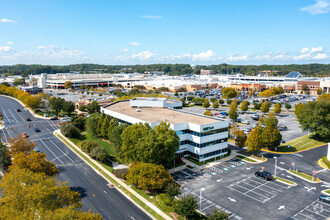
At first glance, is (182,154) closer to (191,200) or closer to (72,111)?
(191,200)

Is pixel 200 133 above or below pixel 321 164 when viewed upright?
above

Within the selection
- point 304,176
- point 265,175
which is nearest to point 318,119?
point 304,176

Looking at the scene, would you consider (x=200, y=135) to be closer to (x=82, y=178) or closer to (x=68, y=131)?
(x=82, y=178)

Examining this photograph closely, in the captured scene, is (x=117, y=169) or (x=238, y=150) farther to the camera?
(x=238, y=150)

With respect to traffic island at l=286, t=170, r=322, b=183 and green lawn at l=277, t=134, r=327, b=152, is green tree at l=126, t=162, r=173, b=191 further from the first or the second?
green lawn at l=277, t=134, r=327, b=152

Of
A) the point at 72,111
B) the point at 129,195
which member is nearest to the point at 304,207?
the point at 129,195
